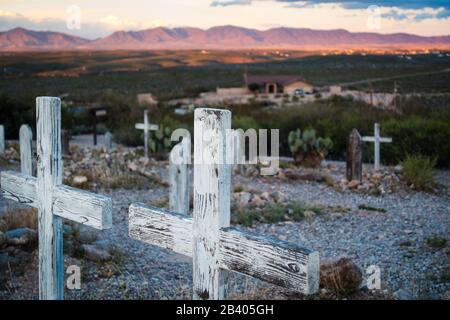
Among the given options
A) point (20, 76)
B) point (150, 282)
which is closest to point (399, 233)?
point (150, 282)

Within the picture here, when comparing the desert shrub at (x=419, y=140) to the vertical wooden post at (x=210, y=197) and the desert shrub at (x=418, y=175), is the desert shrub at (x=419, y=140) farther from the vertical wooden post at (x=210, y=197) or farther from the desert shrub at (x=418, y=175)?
the vertical wooden post at (x=210, y=197)

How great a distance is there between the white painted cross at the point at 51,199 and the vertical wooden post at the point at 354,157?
702 centimetres

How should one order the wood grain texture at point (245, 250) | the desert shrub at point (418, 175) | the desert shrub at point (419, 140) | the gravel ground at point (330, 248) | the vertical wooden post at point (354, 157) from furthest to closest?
the desert shrub at point (419, 140) < the vertical wooden post at point (354, 157) < the desert shrub at point (418, 175) < the gravel ground at point (330, 248) < the wood grain texture at point (245, 250)

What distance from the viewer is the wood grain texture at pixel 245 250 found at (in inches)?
75.4

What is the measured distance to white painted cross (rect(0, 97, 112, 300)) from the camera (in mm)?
2748

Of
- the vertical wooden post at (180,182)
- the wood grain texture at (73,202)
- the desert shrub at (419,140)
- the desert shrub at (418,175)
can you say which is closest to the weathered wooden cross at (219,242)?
the wood grain texture at (73,202)

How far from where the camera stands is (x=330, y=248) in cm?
617

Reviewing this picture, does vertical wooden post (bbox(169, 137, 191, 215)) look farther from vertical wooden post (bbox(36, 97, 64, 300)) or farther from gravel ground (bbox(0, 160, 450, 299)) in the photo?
vertical wooden post (bbox(36, 97, 64, 300))

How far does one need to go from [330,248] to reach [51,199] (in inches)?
150

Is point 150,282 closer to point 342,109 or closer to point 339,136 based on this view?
point 339,136

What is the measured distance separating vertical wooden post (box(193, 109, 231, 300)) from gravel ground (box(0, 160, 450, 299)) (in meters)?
2.14

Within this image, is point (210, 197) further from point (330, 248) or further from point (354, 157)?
point (354, 157)

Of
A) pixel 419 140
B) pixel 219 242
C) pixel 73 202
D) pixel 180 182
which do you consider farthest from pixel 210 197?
pixel 419 140
